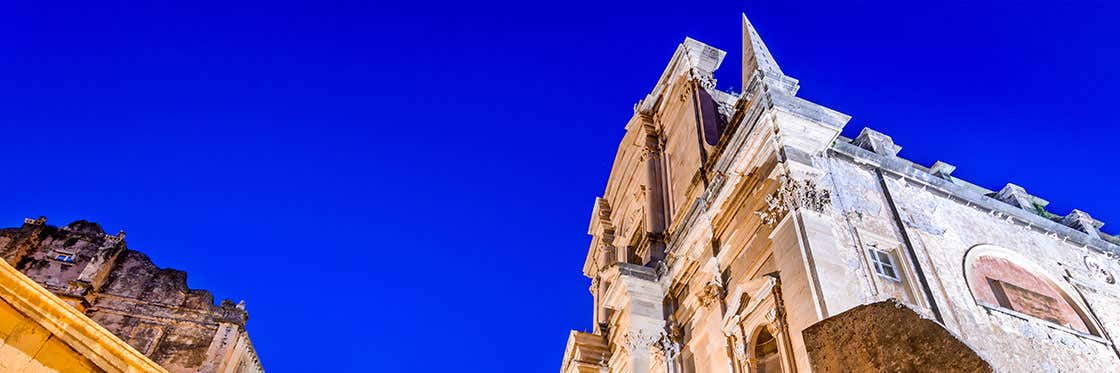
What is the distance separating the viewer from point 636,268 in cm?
1688

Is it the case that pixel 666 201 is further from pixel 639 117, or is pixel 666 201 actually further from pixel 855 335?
pixel 855 335

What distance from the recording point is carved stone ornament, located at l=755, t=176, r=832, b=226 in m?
11.0

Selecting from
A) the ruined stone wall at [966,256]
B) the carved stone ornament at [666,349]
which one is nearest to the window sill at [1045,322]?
the ruined stone wall at [966,256]

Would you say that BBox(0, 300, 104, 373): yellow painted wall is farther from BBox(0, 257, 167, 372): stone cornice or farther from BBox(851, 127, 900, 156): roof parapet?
BBox(851, 127, 900, 156): roof parapet

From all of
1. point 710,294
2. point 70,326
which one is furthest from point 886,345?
point 710,294

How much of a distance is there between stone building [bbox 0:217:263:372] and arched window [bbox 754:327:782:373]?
1023 inches

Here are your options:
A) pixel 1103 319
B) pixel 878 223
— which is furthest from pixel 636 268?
pixel 1103 319

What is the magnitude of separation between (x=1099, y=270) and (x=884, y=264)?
27.7 feet

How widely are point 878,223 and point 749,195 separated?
250 centimetres

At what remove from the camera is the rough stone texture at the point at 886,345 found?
3197mm

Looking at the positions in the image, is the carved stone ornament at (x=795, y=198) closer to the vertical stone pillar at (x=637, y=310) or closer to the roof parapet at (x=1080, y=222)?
the vertical stone pillar at (x=637, y=310)

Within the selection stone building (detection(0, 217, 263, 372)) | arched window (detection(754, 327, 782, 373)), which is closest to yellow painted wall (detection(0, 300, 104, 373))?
arched window (detection(754, 327, 782, 373))

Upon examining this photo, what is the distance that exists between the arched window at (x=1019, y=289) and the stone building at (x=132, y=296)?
29.4 metres

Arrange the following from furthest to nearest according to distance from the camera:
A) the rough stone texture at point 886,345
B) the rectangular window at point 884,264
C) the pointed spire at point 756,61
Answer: the pointed spire at point 756,61 → the rectangular window at point 884,264 → the rough stone texture at point 886,345
